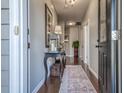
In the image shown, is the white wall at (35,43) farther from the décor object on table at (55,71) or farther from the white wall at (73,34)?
the white wall at (73,34)

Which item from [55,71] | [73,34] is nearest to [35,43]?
[55,71]

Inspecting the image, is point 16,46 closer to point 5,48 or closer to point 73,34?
point 5,48

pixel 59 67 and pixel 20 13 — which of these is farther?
pixel 59 67

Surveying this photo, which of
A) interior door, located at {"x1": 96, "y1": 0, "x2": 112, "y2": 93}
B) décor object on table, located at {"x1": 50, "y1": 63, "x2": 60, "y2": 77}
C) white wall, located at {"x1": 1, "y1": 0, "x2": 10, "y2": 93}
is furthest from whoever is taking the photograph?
décor object on table, located at {"x1": 50, "y1": 63, "x2": 60, "y2": 77}

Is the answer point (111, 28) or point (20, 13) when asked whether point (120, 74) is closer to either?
point (111, 28)

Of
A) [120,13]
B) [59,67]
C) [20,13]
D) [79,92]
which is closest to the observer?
[120,13]

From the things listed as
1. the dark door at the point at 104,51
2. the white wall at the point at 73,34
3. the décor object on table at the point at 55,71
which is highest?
the white wall at the point at 73,34

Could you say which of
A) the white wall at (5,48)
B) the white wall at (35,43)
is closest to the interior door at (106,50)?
the white wall at (5,48)

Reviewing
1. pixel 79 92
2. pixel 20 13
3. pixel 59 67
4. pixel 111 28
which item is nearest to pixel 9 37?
pixel 20 13

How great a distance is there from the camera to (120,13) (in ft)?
6.14

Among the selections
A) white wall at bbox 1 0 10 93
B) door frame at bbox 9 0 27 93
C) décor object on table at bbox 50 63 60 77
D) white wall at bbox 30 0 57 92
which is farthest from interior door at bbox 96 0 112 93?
décor object on table at bbox 50 63 60 77

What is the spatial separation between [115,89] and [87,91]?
2.09 metres

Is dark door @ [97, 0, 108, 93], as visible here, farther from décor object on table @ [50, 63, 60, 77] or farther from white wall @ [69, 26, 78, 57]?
white wall @ [69, 26, 78, 57]

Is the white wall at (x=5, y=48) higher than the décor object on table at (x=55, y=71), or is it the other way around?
the white wall at (x=5, y=48)
